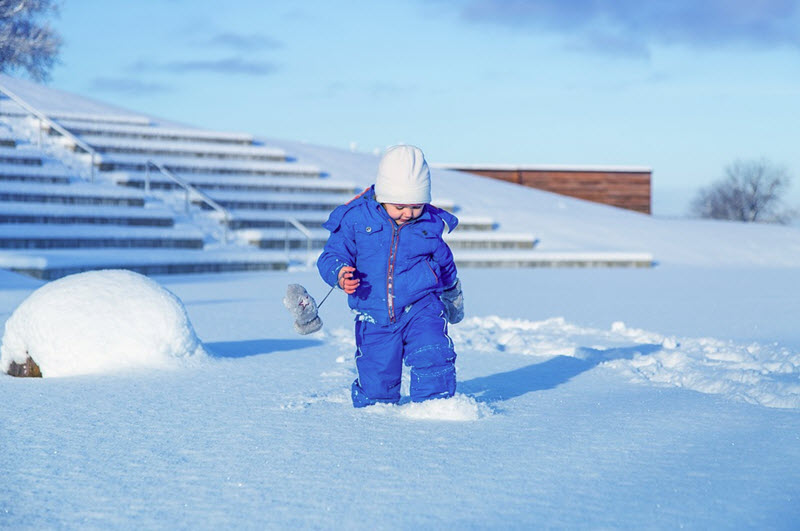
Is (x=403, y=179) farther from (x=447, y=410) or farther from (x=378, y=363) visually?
(x=447, y=410)

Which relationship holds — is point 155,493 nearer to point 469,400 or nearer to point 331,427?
point 331,427

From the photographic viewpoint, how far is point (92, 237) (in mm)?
13383

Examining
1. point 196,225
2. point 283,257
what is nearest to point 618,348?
point 283,257

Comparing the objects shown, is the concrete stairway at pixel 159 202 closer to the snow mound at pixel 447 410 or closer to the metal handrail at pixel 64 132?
the metal handrail at pixel 64 132

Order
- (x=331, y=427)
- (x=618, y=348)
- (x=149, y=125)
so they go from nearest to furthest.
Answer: (x=331, y=427), (x=618, y=348), (x=149, y=125)

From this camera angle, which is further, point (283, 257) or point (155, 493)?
point (283, 257)

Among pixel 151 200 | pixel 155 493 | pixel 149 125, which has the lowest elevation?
pixel 155 493

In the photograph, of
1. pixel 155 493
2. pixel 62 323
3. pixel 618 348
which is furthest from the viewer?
pixel 618 348

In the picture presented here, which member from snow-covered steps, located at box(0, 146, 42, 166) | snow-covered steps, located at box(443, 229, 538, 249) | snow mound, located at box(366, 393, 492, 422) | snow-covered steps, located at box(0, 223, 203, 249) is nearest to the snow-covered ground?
snow mound, located at box(366, 393, 492, 422)

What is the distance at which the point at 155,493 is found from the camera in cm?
271

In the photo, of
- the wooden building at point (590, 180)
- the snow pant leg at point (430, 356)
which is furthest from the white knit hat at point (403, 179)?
the wooden building at point (590, 180)

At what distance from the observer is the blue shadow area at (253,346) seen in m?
5.65

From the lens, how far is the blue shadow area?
18.5ft

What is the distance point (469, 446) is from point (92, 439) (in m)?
1.34
